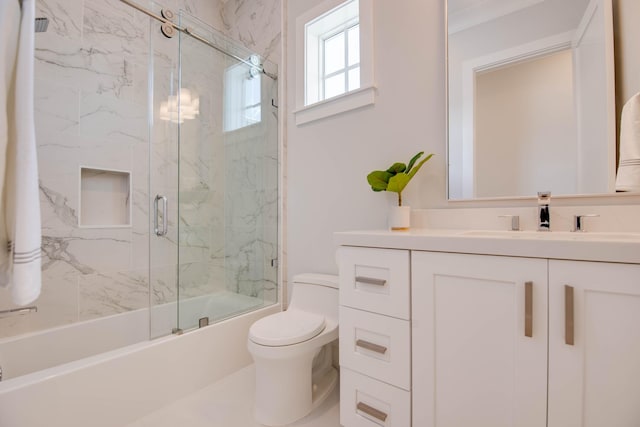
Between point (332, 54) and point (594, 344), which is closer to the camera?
point (594, 344)

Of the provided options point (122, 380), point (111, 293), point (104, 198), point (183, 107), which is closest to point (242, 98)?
point (183, 107)

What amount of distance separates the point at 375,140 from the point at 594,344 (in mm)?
1254

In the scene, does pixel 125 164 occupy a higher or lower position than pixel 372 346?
higher

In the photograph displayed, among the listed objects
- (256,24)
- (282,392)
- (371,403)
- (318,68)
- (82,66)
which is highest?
(256,24)

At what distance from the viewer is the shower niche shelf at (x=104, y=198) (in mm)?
1853

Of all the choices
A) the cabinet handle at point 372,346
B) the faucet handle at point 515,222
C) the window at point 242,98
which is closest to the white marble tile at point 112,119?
the window at point 242,98

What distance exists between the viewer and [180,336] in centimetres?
158

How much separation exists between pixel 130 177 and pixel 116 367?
4.11ft

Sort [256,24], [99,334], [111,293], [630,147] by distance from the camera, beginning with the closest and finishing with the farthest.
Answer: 1. [630,147]
2. [99,334]
3. [111,293]
4. [256,24]

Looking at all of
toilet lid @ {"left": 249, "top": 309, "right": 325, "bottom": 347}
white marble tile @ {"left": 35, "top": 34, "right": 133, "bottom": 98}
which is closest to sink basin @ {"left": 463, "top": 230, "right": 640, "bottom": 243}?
toilet lid @ {"left": 249, "top": 309, "right": 325, "bottom": 347}

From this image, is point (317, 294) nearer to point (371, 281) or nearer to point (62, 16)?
point (371, 281)

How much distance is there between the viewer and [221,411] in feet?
4.79

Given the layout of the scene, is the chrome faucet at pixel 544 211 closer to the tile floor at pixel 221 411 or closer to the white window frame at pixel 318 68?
the white window frame at pixel 318 68

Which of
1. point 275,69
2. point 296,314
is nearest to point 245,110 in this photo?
point 275,69
